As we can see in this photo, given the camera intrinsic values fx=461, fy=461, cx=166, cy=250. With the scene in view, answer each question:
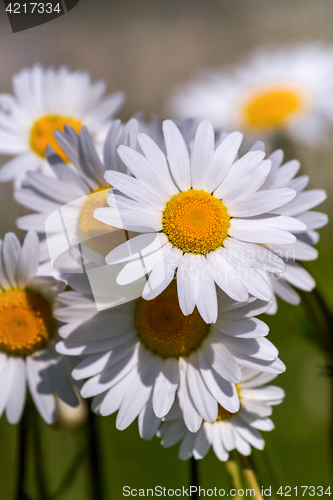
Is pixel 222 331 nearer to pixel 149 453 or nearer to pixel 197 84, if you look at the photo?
pixel 149 453

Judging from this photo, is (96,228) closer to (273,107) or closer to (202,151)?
(202,151)

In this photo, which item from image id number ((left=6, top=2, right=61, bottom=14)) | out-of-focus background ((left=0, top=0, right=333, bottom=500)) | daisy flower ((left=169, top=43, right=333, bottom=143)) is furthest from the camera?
daisy flower ((left=169, top=43, right=333, bottom=143))

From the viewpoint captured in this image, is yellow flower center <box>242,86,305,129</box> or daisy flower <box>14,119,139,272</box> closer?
daisy flower <box>14,119,139,272</box>

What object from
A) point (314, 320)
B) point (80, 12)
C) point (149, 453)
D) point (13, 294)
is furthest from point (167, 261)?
point (149, 453)

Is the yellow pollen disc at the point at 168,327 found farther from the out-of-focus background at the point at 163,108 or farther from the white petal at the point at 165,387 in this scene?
the out-of-focus background at the point at 163,108

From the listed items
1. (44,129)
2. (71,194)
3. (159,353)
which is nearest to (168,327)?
(159,353)

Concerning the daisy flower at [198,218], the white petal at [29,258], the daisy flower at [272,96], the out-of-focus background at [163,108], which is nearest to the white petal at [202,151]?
the daisy flower at [198,218]

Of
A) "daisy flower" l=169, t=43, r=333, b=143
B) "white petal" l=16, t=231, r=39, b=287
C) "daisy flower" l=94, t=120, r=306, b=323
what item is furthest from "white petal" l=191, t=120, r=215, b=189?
"daisy flower" l=169, t=43, r=333, b=143

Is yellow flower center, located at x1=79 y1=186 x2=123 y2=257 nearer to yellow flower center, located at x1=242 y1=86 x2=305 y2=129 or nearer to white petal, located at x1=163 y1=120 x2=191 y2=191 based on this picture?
white petal, located at x1=163 y1=120 x2=191 y2=191
